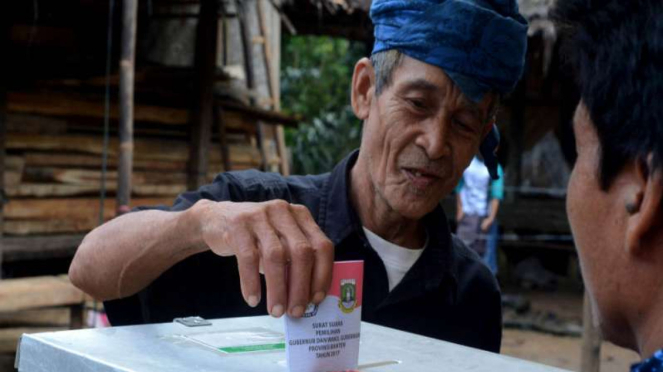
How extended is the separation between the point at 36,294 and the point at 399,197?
3628 mm

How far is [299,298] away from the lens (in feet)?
4.31

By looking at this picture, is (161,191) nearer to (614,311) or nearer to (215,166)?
→ (215,166)

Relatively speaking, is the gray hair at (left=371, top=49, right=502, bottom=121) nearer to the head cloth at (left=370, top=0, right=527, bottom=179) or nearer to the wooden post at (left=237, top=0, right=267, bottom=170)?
the head cloth at (left=370, top=0, right=527, bottom=179)

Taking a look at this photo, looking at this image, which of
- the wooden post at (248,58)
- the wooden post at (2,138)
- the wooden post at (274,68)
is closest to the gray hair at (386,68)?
the wooden post at (2,138)

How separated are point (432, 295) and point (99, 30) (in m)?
5.39

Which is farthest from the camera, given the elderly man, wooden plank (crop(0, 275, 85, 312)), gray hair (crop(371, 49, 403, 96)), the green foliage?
the green foliage

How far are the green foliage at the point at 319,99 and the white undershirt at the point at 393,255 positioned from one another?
522 inches

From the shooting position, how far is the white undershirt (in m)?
2.37

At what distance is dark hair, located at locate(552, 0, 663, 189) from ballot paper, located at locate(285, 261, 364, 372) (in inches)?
15.4

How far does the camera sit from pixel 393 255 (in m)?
2.40

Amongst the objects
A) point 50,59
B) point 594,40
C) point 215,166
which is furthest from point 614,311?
point 215,166

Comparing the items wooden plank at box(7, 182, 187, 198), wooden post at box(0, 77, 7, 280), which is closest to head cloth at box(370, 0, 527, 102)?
wooden post at box(0, 77, 7, 280)

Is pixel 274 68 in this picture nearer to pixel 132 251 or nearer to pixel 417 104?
pixel 417 104

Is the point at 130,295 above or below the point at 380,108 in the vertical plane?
below
